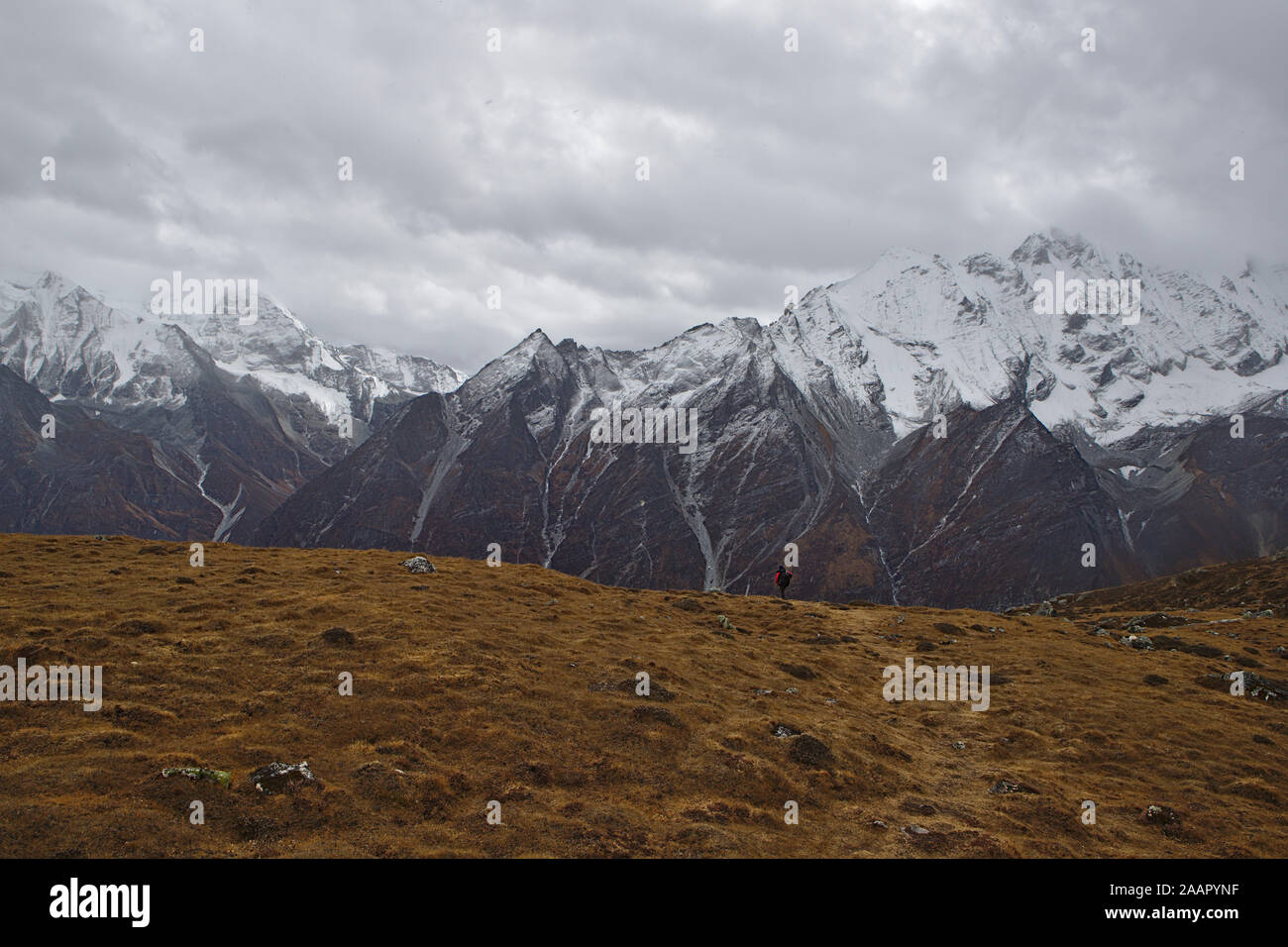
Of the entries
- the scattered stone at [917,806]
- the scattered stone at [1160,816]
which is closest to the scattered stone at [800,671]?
the scattered stone at [917,806]

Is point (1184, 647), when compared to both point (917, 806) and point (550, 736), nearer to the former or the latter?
point (917, 806)

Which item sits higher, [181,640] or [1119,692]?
[181,640]

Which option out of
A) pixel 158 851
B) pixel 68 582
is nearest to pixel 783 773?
pixel 158 851

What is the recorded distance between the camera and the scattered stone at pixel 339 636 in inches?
1250

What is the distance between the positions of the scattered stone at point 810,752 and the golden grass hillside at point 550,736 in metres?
0.11

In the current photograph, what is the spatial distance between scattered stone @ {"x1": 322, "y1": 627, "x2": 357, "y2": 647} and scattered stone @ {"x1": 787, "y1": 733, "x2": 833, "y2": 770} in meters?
19.0

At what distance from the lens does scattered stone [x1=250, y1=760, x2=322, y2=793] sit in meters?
19.2

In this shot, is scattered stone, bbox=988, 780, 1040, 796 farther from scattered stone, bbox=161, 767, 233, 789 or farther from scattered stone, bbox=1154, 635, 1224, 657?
scattered stone, bbox=1154, 635, 1224, 657

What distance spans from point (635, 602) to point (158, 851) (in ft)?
127

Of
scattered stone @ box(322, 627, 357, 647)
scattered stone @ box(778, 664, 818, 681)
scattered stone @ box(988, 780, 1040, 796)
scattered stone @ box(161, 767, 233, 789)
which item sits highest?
scattered stone @ box(322, 627, 357, 647)

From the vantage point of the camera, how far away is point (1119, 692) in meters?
41.0

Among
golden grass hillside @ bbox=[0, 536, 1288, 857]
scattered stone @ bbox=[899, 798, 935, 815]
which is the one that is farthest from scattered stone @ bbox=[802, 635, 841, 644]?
scattered stone @ bbox=[899, 798, 935, 815]
